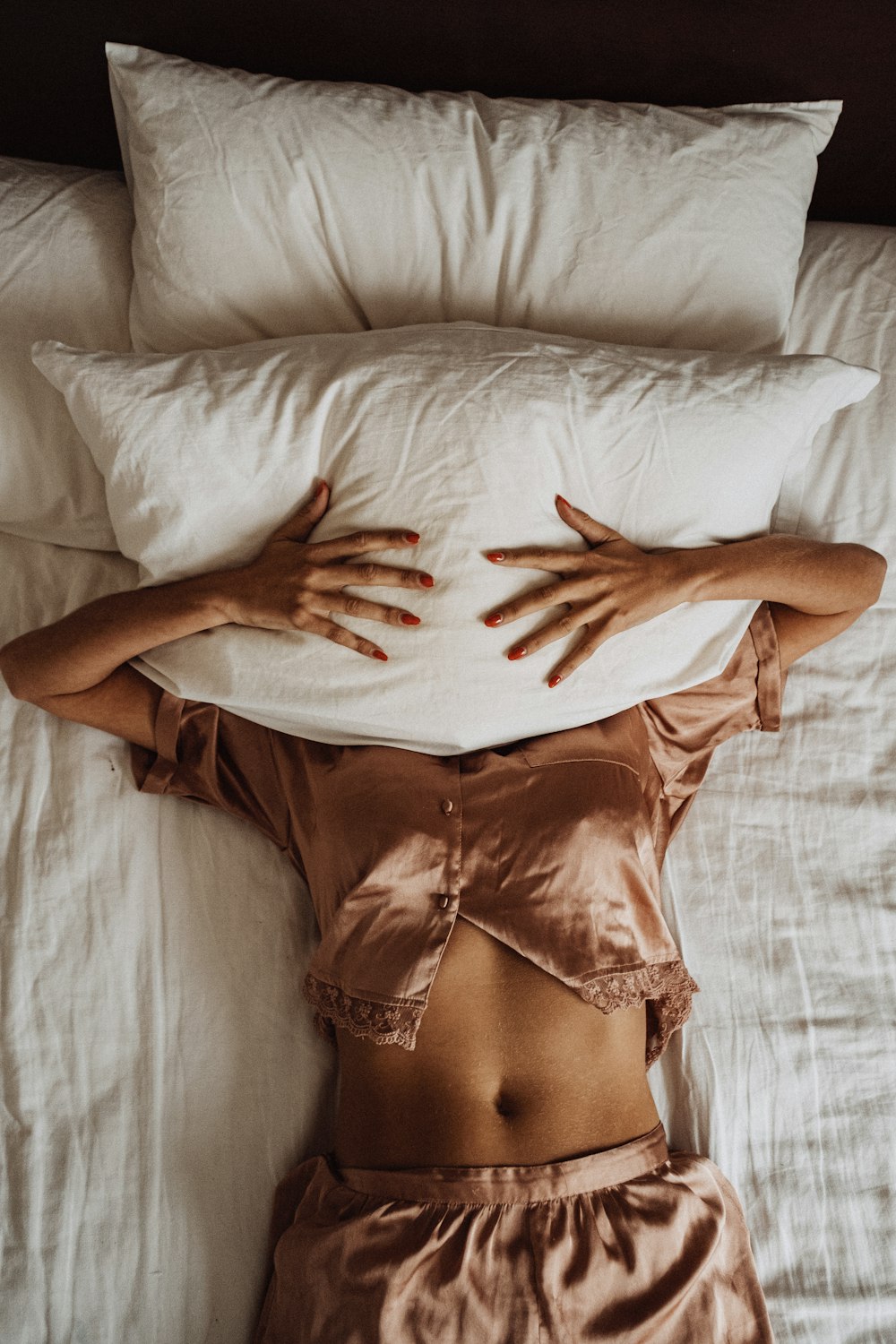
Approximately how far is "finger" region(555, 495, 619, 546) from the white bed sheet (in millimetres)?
399

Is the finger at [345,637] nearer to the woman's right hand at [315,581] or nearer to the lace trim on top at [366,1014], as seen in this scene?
the woman's right hand at [315,581]

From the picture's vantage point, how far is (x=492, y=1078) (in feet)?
3.47

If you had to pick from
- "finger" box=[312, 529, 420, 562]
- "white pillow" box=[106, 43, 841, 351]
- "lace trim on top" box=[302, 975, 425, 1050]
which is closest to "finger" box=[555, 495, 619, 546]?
"finger" box=[312, 529, 420, 562]

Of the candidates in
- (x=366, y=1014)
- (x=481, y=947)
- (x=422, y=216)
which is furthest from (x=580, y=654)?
(x=422, y=216)

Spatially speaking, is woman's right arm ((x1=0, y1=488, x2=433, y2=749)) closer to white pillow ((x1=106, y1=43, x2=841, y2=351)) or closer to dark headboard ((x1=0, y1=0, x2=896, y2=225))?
white pillow ((x1=106, y1=43, x2=841, y2=351))

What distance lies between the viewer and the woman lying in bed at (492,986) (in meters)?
1.00

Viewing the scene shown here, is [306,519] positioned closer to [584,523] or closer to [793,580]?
[584,523]

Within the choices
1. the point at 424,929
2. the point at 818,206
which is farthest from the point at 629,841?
the point at 818,206

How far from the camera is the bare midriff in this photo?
1.05m

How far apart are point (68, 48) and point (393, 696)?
0.95 meters

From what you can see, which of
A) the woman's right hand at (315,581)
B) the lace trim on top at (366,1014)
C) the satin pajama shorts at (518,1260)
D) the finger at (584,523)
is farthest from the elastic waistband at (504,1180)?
the finger at (584,523)

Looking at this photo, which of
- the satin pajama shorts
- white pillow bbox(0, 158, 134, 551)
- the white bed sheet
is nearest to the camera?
the satin pajama shorts

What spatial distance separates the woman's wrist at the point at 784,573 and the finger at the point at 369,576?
0.27 m

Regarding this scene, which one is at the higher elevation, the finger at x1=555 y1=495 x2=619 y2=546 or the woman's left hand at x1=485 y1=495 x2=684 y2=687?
the finger at x1=555 y1=495 x2=619 y2=546
